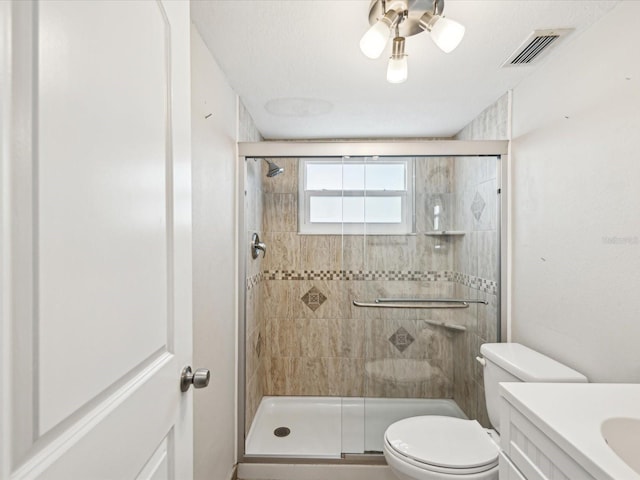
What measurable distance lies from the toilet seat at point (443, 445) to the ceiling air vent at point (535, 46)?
174 centimetres

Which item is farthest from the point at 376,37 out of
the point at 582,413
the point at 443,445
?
the point at 443,445

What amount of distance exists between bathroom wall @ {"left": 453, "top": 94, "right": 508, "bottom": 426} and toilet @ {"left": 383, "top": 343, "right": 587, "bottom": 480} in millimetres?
271

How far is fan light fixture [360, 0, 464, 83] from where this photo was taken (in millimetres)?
1082

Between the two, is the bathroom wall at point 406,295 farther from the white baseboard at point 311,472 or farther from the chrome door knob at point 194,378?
the chrome door knob at point 194,378

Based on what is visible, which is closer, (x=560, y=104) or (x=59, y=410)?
(x=59, y=410)

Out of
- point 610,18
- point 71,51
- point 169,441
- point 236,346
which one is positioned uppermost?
point 610,18

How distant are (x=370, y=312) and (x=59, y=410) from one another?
177cm

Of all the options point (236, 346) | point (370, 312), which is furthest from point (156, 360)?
point (370, 312)

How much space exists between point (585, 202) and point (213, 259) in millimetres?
1580

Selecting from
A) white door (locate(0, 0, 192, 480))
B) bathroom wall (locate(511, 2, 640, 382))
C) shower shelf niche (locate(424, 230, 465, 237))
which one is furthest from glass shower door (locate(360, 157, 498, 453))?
white door (locate(0, 0, 192, 480))

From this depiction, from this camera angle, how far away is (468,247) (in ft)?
6.63

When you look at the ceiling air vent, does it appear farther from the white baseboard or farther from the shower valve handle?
the white baseboard

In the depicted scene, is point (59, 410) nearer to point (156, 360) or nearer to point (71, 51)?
point (156, 360)

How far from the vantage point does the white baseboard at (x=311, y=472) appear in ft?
6.29
